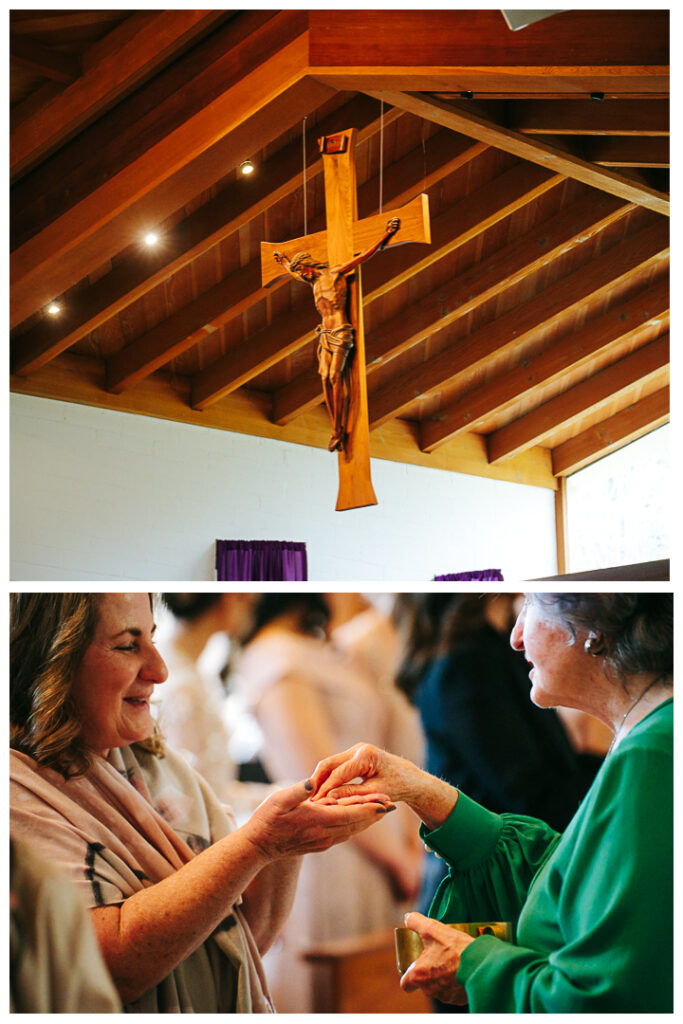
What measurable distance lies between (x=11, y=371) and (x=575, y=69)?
3709mm

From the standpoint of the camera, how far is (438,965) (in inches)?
82.9

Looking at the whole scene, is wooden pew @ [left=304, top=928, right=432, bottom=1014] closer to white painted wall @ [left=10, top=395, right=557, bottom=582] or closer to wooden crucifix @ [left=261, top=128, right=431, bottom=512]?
wooden crucifix @ [left=261, top=128, right=431, bottom=512]

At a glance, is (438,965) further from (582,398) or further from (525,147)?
(582,398)

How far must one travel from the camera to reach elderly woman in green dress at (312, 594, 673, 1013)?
6.40 feet

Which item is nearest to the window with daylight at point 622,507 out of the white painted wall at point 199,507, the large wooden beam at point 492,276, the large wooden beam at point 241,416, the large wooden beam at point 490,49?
the large wooden beam at point 241,416

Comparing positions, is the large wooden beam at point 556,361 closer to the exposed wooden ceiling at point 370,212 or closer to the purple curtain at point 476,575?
the exposed wooden ceiling at point 370,212

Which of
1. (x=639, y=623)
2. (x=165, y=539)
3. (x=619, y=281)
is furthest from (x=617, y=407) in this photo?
→ (x=639, y=623)

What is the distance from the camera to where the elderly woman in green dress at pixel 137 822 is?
212 cm

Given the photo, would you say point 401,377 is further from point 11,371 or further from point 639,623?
point 639,623

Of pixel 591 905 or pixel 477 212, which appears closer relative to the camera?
pixel 591 905

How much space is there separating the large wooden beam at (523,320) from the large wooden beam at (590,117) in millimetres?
1913

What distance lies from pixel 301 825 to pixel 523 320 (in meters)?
5.78

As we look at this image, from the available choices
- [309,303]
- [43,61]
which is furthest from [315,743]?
[309,303]

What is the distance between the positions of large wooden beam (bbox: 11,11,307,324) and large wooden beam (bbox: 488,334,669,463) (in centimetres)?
454
